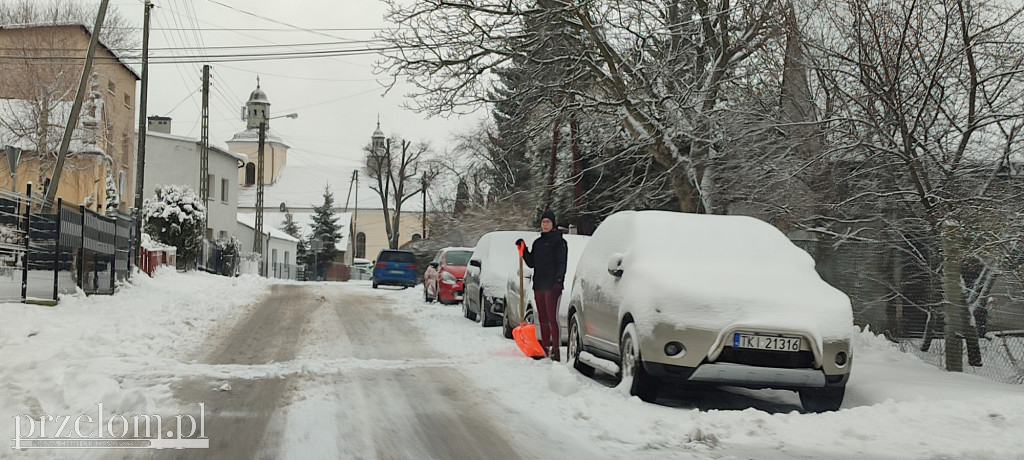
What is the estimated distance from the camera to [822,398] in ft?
24.7

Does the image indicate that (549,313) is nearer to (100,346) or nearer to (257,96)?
(100,346)

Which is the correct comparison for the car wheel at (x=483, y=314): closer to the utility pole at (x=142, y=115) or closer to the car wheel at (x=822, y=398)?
the car wheel at (x=822, y=398)

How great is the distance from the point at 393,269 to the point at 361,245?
61832 millimetres

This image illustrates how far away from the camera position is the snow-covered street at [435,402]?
18.9ft

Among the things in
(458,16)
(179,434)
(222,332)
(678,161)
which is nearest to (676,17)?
(678,161)

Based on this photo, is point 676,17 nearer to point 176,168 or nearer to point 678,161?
point 678,161

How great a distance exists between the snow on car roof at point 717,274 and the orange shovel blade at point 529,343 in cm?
140

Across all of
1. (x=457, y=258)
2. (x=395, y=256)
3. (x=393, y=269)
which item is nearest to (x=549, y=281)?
(x=457, y=258)

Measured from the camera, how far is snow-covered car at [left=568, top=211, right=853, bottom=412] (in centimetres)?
718

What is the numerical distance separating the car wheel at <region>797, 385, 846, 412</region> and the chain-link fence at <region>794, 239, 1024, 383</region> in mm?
3040

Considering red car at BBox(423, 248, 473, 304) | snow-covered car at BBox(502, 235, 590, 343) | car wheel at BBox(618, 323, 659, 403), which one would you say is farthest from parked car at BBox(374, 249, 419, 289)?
car wheel at BBox(618, 323, 659, 403)

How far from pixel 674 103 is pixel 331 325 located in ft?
24.5

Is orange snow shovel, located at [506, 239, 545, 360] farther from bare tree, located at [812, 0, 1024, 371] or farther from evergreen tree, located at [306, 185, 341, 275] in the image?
evergreen tree, located at [306, 185, 341, 275]

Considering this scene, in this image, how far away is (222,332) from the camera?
1320 cm
